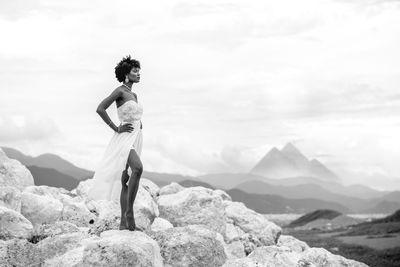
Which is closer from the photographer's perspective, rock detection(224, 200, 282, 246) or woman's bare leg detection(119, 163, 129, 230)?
woman's bare leg detection(119, 163, 129, 230)

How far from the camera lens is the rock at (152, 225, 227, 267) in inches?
426

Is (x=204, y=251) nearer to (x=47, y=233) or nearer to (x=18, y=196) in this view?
(x=47, y=233)

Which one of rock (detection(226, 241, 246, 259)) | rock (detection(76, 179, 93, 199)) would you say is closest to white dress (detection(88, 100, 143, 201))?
rock (detection(226, 241, 246, 259))

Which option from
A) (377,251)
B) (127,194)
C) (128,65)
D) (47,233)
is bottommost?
(377,251)

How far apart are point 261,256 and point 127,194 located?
2.99 m

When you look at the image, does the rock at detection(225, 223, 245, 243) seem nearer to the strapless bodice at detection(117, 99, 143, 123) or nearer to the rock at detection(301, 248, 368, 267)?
the rock at detection(301, 248, 368, 267)

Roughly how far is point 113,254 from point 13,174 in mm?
11436

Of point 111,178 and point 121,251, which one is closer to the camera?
point 121,251

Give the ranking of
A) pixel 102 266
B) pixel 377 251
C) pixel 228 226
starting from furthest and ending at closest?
pixel 377 251 → pixel 228 226 → pixel 102 266

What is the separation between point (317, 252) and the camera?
1480cm

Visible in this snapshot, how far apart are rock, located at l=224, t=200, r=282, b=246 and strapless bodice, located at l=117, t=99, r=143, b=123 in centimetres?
948

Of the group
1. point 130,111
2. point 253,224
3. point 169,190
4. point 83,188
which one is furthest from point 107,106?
→ point 169,190

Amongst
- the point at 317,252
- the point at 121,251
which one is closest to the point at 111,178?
the point at 121,251

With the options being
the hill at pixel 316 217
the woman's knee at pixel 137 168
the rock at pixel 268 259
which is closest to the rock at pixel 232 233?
the rock at pixel 268 259
